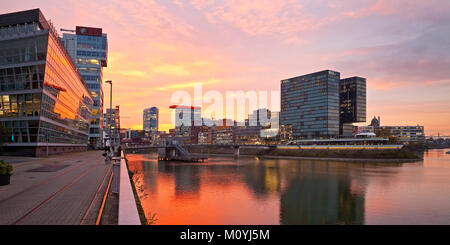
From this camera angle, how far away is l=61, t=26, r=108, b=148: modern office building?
458 ft

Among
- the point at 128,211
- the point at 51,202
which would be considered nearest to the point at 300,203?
the point at 51,202

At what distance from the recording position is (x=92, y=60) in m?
142

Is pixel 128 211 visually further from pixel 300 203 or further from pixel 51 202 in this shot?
pixel 300 203

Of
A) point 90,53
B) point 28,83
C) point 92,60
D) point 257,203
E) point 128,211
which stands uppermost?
point 90,53

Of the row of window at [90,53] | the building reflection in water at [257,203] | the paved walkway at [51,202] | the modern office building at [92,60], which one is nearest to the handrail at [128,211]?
the paved walkway at [51,202]

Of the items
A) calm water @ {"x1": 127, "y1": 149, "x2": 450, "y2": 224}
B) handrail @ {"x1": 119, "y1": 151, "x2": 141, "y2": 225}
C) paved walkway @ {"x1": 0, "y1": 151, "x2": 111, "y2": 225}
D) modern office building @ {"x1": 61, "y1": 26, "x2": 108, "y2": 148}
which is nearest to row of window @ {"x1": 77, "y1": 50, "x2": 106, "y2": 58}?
modern office building @ {"x1": 61, "y1": 26, "x2": 108, "y2": 148}

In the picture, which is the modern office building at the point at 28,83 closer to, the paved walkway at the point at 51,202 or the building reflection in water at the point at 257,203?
→ the building reflection in water at the point at 257,203

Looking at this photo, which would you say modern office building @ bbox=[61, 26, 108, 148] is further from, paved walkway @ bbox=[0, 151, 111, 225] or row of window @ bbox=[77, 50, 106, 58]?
paved walkway @ bbox=[0, 151, 111, 225]

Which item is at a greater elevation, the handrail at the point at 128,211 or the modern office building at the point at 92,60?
the modern office building at the point at 92,60

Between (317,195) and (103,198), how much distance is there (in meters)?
31.9

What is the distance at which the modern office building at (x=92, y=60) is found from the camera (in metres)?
140
